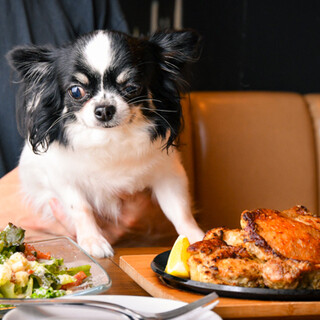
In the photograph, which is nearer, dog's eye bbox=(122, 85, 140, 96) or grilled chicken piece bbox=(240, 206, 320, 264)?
grilled chicken piece bbox=(240, 206, 320, 264)

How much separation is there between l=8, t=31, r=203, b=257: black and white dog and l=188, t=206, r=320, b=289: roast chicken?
599 mm

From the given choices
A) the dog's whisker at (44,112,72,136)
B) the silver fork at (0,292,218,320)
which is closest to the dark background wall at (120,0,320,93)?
the dog's whisker at (44,112,72,136)

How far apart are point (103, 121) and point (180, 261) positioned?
2.19 feet

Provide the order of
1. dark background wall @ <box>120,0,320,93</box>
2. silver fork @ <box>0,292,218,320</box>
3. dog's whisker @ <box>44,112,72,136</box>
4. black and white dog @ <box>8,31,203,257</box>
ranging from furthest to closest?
dark background wall @ <box>120,0,320,93</box> → dog's whisker @ <box>44,112,72,136</box> → black and white dog @ <box>8,31,203,257</box> → silver fork @ <box>0,292,218,320</box>

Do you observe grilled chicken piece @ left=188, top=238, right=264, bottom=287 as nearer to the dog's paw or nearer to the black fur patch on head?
the dog's paw

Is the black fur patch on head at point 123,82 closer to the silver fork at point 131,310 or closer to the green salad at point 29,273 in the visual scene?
the green salad at point 29,273

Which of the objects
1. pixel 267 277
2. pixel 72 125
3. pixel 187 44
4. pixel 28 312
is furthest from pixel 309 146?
pixel 28 312

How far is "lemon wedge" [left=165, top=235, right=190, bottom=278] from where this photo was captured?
80 cm

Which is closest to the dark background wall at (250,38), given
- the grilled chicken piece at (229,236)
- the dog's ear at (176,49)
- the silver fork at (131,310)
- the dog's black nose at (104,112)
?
the dog's ear at (176,49)

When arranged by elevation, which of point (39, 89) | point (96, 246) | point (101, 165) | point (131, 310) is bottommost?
point (96, 246)

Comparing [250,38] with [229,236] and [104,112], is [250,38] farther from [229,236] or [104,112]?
[229,236]

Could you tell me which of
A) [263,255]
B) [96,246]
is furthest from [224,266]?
[96,246]

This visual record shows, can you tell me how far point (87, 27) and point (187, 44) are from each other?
1.98 ft

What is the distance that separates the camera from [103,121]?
Result: 4.63 feet
